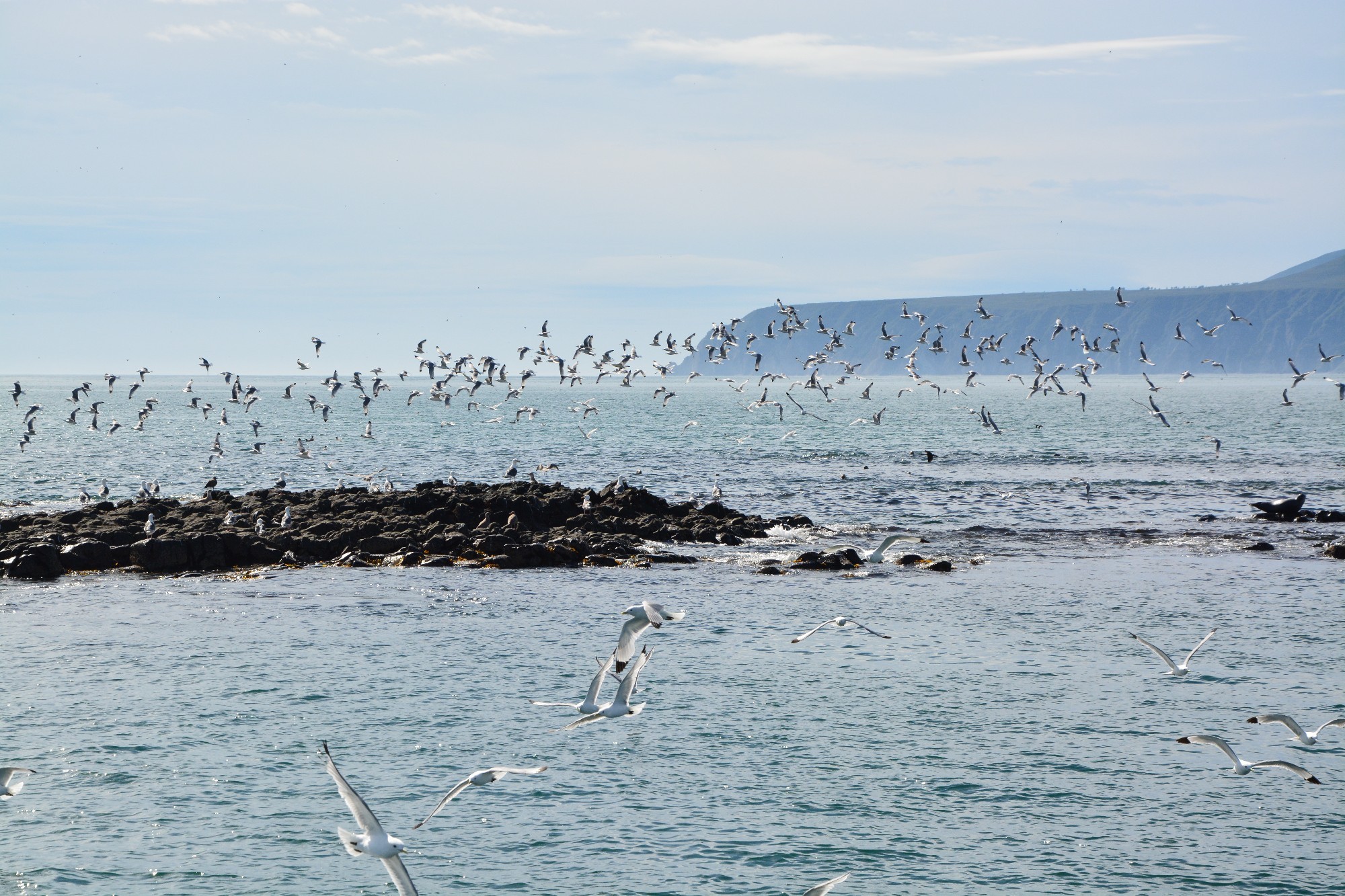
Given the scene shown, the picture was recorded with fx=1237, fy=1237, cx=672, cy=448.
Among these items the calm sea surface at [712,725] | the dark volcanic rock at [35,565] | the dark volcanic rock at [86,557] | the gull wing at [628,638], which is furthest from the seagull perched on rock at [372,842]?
the dark volcanic rock at [86,557]

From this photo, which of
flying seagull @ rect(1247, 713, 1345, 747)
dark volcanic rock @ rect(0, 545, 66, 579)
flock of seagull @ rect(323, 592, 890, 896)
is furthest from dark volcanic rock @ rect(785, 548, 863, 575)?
dark volcanic rock @ rect(0, 545, 66, 579)

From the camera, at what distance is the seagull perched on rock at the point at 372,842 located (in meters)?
10.1

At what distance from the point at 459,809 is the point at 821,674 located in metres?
9.06

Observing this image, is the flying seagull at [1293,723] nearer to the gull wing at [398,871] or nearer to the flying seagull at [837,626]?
the flying seagull at [837,626]

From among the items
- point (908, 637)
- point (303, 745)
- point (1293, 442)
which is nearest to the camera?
point (303, 745)

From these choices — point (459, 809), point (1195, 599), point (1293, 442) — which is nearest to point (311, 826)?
point (459, 809)

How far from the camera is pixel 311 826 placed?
16312 mm

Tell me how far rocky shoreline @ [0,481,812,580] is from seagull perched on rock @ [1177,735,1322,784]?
2112cm

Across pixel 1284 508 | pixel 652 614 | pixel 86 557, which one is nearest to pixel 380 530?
pixel 86 557

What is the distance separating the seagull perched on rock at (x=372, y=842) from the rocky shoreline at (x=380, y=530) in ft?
82.2

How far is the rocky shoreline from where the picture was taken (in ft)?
117

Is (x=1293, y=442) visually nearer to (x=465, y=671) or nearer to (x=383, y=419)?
(x=465, y=671)

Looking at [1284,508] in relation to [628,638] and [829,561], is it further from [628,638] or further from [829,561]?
[628,638]

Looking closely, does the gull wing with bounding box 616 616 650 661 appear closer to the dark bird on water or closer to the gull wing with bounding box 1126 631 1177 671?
the gull wing with bounding box 1126 631 1177 671
